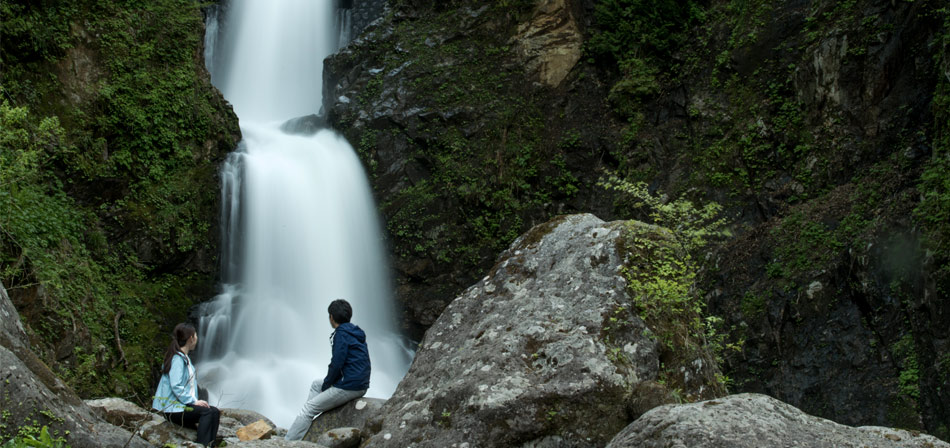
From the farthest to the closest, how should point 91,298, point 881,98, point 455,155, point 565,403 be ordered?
point 455,155, point 881,98, point 91,298, point 565,403

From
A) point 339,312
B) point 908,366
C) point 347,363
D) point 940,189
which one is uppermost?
point 940,189

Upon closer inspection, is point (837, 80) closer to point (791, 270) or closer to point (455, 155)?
point (791, 270)

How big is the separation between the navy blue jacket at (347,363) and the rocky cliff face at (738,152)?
6.58 m

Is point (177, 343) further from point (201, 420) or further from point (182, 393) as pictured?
point (201, 420)

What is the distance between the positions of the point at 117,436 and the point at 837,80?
480 inches

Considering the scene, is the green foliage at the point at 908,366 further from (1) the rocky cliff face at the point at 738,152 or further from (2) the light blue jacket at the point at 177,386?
(2) the light blue jacket at the point at 177,386

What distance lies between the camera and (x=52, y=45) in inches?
443

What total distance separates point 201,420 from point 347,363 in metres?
1.24

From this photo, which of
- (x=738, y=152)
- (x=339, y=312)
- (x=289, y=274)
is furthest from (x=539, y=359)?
(x=738, y=152)

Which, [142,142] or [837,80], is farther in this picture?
[142,142]

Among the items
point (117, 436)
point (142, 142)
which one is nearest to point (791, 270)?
point (117, 436)

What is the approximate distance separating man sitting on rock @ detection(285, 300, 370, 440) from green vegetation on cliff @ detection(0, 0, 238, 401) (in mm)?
4368

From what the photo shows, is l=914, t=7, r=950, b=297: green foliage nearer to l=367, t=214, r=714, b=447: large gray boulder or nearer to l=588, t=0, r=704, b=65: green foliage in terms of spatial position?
l=367, t=214, r=714, b=447: large gray boulder

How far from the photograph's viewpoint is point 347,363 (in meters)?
5.29
